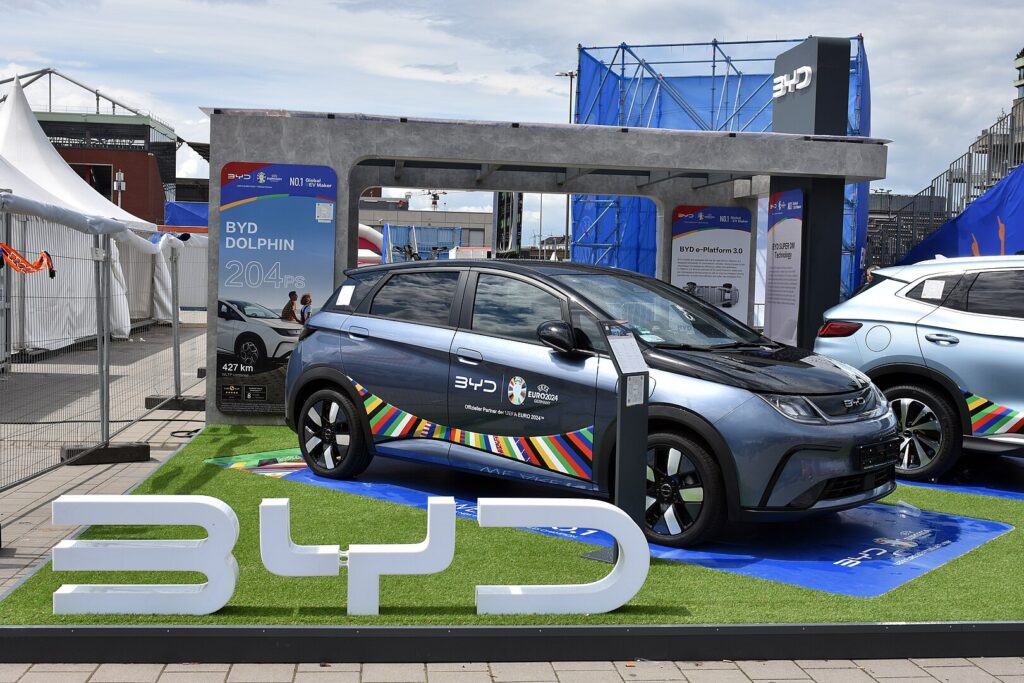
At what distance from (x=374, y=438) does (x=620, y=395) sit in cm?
287

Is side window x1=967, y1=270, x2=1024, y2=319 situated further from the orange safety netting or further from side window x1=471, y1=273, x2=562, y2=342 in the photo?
the orange safety netting

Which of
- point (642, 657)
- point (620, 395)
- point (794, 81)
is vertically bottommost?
point (642, 657)

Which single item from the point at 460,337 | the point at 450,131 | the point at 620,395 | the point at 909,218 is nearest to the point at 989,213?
the point at 909,218

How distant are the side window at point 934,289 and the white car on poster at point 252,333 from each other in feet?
18.3

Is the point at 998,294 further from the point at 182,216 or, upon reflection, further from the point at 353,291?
the point at 182,216

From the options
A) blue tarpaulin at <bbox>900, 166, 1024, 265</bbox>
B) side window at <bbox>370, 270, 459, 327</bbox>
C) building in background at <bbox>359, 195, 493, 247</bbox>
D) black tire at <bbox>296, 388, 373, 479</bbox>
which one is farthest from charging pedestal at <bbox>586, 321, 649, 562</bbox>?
building in background at <bbox>359, 195, 493, 247</bbox>

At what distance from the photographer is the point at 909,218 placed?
772 inches

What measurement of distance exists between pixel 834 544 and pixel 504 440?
81.1 inches

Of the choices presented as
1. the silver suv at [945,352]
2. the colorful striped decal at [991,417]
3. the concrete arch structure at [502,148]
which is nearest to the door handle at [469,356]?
the silver suv at [945,352]

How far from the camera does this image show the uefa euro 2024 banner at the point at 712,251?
46.3 ft

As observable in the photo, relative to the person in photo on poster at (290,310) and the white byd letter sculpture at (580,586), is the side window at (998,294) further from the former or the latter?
the person in photo on poster at (290,310)

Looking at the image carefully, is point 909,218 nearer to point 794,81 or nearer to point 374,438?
point 794,81

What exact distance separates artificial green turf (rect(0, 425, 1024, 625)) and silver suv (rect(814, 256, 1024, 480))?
100cm

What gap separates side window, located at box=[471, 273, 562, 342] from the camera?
673cm
